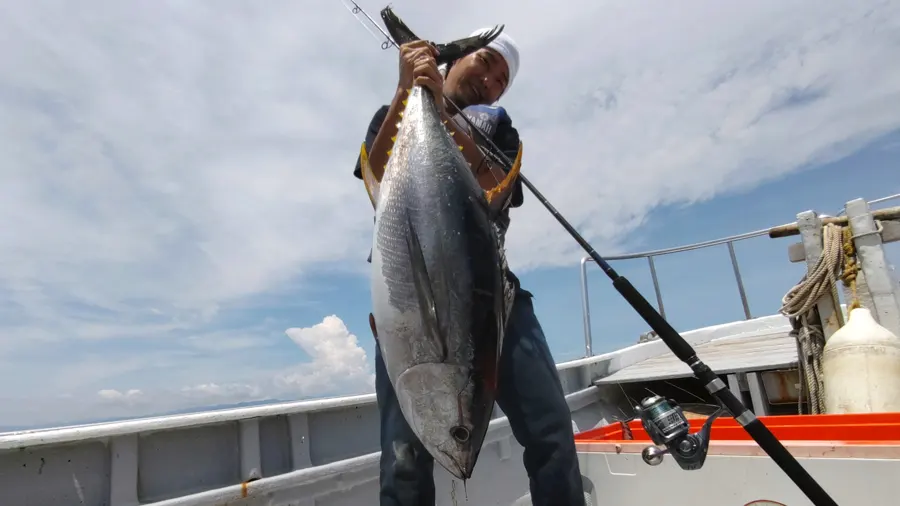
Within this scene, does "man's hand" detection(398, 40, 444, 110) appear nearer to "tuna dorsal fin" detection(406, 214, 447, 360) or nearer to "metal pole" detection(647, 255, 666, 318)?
"tuna dorsal fin" detection(406, 214, 447, 360)

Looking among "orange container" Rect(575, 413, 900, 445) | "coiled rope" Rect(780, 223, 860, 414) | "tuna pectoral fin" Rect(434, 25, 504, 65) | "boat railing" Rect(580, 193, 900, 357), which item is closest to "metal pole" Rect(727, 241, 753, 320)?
"boat railing" Rect(580, 193, 900, 357)

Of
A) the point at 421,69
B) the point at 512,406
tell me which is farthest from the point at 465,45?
the point at 512,406

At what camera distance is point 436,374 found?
4.74 feet

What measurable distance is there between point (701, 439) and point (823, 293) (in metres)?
2.65

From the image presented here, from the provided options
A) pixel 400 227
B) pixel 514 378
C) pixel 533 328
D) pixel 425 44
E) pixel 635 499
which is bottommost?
pixel 635 499

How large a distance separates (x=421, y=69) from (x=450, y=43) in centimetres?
58

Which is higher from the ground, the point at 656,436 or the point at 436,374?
the point at 436,374

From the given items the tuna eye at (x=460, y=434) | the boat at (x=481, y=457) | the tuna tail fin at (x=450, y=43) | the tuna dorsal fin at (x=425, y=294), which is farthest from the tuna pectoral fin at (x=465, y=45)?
the boat at (x=481, y=457)

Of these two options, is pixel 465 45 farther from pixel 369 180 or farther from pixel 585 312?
pixel 585 312

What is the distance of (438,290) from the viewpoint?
5.05ft

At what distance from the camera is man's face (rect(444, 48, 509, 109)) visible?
8.09ft

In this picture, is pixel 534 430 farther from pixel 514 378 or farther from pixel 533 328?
pixel 533 328

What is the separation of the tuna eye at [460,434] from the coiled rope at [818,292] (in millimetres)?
3293

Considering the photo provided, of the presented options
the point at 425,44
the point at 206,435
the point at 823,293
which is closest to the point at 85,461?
the point at 206,435
